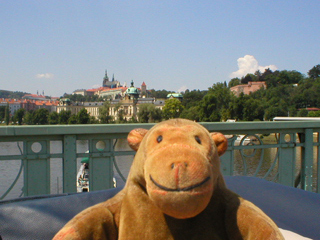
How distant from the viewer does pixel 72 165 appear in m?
2.37

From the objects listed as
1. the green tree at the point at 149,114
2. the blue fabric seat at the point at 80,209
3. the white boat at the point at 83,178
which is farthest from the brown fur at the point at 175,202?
the green tree at the point at 149,114

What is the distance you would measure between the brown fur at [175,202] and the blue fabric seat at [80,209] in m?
0.60

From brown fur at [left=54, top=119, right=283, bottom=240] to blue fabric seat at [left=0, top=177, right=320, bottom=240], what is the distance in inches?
23.7

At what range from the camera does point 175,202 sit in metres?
0.78

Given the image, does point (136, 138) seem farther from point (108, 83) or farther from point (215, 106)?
point (108, 83)

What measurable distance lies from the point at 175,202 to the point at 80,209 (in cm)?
93

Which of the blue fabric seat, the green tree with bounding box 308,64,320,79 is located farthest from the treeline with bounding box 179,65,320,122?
the blue fabric seat

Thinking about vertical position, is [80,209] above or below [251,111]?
below

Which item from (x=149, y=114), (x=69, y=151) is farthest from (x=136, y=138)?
(x=149, y=114)

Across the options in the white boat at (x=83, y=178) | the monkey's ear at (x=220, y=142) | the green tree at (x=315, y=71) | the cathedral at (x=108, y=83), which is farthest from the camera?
the cathedral at (x=108, y=83)

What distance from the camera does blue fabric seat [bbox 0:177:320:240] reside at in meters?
1.44

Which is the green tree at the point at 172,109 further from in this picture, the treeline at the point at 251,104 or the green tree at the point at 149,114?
the green tree at the point at 149,114

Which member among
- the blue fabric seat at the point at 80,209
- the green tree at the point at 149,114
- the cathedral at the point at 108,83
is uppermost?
the cathedral at the point at 108,83

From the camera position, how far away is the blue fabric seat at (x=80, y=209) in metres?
1.44
